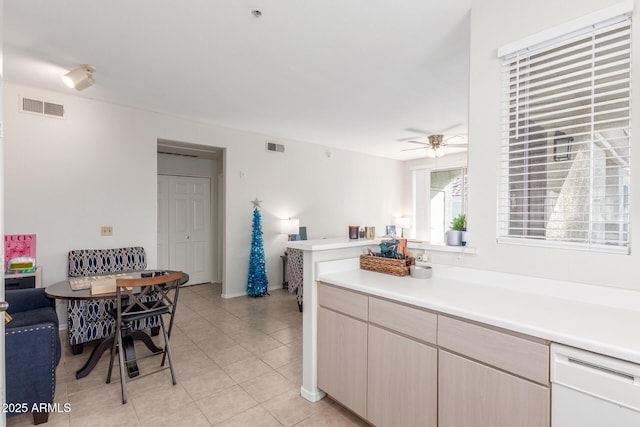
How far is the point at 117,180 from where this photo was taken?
13.4 feet

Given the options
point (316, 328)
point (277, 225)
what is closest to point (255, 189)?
point (277, 225)

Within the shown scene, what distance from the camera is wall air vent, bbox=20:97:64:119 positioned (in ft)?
11.6

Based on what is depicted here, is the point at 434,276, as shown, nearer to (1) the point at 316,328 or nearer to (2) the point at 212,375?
(1) the point at 316,328

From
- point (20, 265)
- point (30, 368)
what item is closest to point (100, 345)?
point (30, 368)

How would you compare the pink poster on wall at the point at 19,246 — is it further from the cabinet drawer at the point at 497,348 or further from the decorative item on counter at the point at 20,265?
the cabinet drawer at the point at 497,348

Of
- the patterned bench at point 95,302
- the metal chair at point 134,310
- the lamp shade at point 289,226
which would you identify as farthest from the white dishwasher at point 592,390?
the lamp shade at point 289,226

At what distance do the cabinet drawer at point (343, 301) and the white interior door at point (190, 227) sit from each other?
4.40 m

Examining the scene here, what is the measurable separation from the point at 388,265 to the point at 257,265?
329 cm

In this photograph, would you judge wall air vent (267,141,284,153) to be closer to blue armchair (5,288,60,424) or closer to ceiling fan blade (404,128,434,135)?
ceiling fan blade (404,128,434,135)

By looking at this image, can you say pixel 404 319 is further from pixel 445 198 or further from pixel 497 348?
pixel 445 198

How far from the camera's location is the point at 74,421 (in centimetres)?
214

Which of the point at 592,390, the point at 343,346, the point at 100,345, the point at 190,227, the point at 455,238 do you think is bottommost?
the point at 100,345

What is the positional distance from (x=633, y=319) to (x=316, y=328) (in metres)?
1.73

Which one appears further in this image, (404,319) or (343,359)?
(343,359)
